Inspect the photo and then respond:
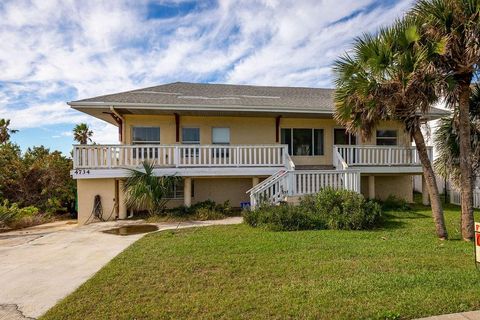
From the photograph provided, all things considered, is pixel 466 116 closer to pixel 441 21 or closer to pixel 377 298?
pixel 441 21

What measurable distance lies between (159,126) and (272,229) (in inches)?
315

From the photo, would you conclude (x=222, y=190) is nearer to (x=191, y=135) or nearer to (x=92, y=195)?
(x=191, y=135)

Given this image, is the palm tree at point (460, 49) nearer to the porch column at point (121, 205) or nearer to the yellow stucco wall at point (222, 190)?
the yellow stucco wall at point (222, 190)

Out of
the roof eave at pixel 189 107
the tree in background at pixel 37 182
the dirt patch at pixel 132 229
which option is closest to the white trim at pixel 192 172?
the dirt patch at pixel 132 229

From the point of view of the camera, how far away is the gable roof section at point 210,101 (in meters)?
11.8

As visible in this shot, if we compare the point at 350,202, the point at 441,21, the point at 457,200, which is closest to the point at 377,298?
the point at 350,202

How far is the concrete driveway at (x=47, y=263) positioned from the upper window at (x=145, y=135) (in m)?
4.82

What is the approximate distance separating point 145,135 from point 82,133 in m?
16.5

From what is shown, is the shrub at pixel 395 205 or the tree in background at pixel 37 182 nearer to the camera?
the shrub at pixel 395 205

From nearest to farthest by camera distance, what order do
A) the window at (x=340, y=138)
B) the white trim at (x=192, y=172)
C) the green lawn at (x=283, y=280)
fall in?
the green lawn at (x=283, y=280) < the white trim at (x=192, y=172) < the window at (x=340, y=138)

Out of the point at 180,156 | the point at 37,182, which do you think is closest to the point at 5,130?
the point at 37,182

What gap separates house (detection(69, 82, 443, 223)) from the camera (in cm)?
1142

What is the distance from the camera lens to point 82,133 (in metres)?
26.8

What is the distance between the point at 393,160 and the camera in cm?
1341
